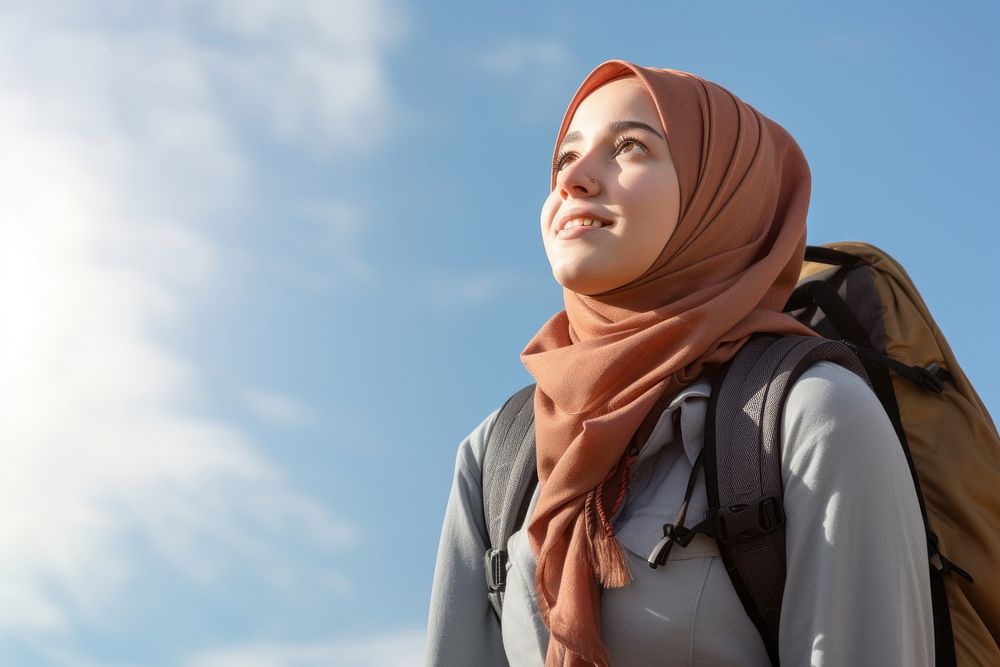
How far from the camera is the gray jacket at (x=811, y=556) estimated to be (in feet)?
8.79

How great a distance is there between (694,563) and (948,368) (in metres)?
1.11

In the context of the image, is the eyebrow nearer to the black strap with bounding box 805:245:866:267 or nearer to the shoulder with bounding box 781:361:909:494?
the black strap with bounding box 805:245:866:267

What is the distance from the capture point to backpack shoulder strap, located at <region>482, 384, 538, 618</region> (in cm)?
334

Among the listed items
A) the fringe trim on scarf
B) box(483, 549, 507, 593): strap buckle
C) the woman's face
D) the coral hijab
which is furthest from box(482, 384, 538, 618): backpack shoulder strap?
the woman's face

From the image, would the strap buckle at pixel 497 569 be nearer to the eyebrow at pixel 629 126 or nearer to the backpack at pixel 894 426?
the backpack at pixel 894 426

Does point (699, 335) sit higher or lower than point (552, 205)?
lower

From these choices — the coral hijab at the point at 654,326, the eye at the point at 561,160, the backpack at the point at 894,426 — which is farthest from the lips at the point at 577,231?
the backpack at the point at 894,426

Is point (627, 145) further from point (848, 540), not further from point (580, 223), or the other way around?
point (848, 540)

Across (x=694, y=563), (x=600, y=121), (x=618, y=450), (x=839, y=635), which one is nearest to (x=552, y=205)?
(x=600, y=121)

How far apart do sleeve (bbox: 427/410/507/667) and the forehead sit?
106 centimetres

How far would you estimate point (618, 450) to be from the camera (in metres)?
3.05

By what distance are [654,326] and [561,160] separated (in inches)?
27.6

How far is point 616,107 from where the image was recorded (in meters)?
→ 3.44

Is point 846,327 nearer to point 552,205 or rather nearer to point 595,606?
point 552,205
